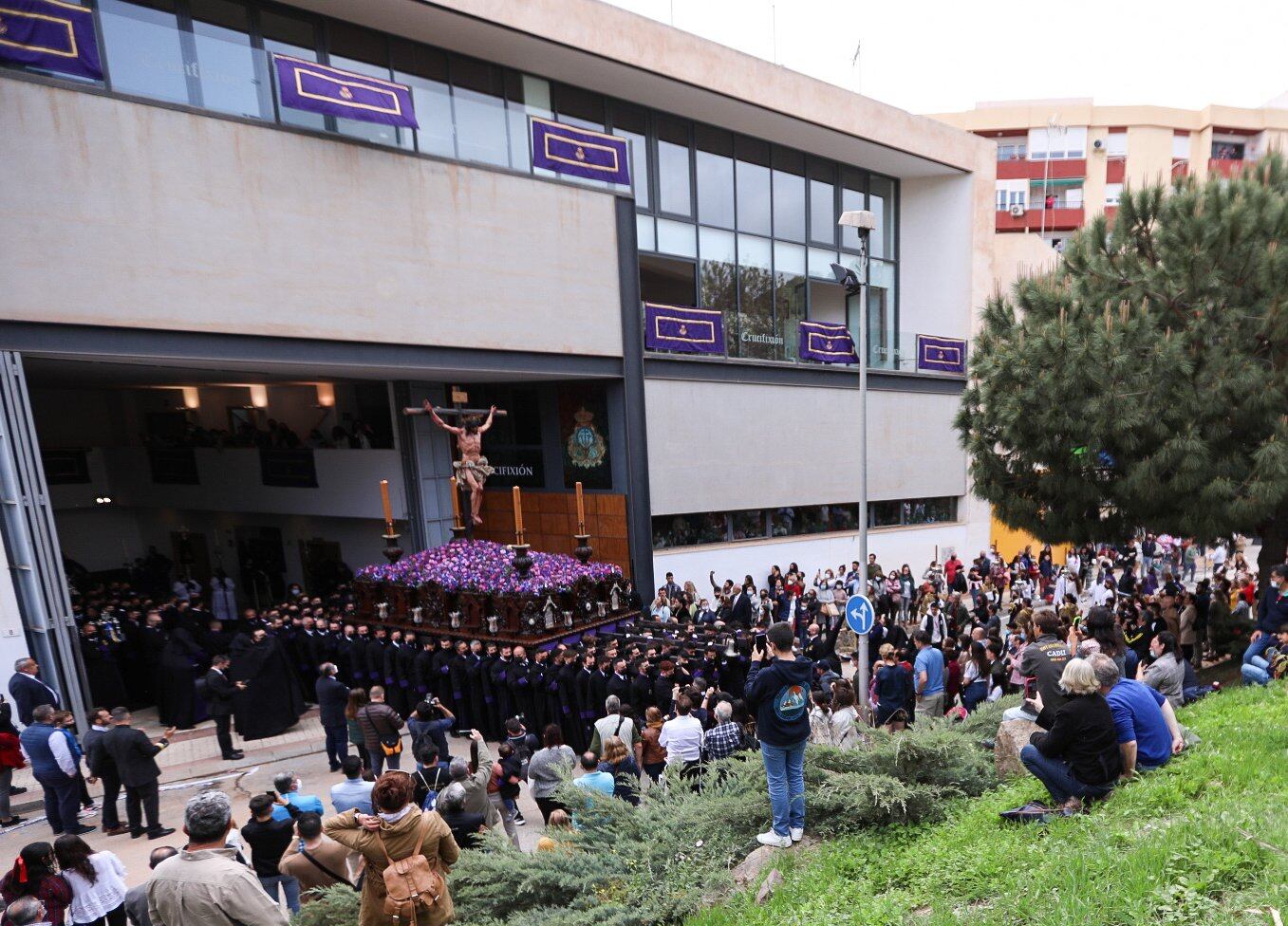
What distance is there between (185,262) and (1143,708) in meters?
14.0

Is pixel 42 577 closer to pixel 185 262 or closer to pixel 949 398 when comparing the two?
pixel 185 262

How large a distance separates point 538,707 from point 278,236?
951cm

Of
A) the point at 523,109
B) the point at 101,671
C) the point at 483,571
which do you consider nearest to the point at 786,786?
the point at 483,571

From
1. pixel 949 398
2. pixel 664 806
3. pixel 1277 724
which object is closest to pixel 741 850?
pixel 664 806

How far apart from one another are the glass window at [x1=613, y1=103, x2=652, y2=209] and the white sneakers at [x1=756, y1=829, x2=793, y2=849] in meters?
16.7

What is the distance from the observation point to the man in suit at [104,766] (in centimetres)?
721

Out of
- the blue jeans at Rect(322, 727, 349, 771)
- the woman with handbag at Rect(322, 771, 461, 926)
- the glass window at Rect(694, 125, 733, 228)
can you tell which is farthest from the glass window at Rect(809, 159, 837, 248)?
the woman with handbag at Rect(322, 771, 461, 926)

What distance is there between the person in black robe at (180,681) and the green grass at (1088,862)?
10.2 metres

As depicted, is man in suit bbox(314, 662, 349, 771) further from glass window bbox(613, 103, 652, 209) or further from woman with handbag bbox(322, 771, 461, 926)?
glass window bbox(613, 103, 652, 209)

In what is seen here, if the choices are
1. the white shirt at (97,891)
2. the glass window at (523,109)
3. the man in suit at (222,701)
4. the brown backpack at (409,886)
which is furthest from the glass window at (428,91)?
the brown backpack at (409,886)

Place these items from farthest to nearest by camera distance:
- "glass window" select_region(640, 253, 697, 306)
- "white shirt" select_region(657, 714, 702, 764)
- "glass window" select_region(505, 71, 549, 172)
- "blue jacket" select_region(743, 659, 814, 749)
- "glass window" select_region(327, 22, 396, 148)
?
"glass window" select_region(640, 253, 697, 306) → "glass window" select_region(505, 71, 549, 172) → "glass window" select_region(327, 22, 396, 148) → "white shirt" select_region(657, 714, 702, 764) → "blue jacket" select_region(743, 659, 814, 749)

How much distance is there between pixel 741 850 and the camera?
16.0 feet

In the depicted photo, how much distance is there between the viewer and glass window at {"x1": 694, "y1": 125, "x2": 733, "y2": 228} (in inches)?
788

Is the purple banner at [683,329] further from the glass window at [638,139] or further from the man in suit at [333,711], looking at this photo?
the man in suit at [333,711]
